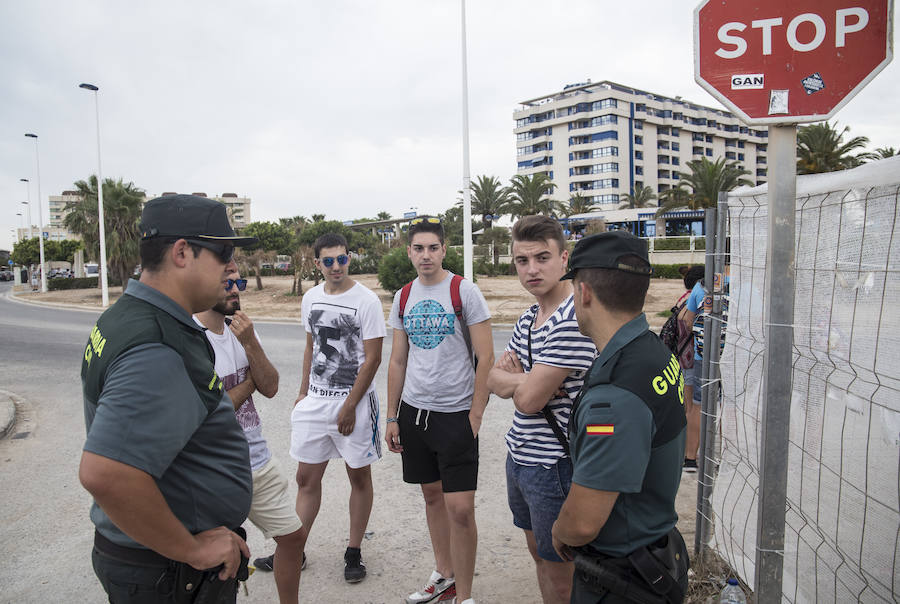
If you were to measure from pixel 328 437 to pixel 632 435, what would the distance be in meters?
2.39

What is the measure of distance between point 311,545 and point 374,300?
1.64 meters

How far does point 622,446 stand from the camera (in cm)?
157

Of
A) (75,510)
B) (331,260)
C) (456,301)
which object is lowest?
(75,510)

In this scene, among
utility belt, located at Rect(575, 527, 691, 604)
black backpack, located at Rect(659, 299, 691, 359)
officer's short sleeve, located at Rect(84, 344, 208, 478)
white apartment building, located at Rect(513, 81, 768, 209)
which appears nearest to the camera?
officer's short sleeve, located at Rect(84, 344, 208, 478)

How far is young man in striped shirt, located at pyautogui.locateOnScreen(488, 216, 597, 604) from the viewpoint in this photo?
2.33 meters

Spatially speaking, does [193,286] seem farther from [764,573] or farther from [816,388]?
[816,388]

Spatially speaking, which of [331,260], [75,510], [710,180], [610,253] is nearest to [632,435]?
[610,253]

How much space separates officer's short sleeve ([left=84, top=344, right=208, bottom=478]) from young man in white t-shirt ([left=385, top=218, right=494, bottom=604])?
1.84m

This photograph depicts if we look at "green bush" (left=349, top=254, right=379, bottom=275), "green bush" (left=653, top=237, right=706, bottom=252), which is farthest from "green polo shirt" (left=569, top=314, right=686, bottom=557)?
"green bush" (left=349, top=254, right=379, bottom=275)

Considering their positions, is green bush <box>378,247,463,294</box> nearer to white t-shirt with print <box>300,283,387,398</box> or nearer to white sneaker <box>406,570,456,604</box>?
white t-shirt with print <box>300,283,387,398</box>

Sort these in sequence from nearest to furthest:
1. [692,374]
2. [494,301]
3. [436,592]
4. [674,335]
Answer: [436,592], [692,374], [674,335], [494,301]

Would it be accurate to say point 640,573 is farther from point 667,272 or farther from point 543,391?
point 667,272

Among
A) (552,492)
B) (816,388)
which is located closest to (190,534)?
(552,492)

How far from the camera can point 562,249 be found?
2.80 metres
